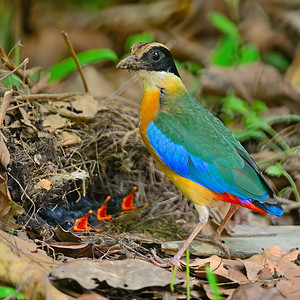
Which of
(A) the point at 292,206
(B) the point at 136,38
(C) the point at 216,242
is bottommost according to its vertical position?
(A) the point at 292,206

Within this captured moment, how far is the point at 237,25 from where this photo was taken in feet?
32.4

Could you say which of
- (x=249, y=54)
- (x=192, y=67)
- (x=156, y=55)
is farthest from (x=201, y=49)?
(x=156, y=55)

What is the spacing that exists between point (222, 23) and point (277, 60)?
1031mm

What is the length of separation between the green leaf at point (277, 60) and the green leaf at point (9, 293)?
21.9 ft

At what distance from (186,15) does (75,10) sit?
Answer: 1850mm

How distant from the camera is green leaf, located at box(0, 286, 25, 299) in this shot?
3258 millimetres

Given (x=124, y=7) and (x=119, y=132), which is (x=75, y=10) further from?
(x=119, y=132)

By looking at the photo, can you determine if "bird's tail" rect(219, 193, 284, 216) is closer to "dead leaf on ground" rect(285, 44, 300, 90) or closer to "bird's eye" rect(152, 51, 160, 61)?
"bird's eye" rect(152, 51, 160, 61)

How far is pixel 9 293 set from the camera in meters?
3.29

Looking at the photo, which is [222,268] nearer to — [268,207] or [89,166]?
[268,207]

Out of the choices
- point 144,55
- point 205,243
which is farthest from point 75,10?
point 205,243

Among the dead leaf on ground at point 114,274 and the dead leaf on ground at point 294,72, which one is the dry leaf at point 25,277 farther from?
the dead leaf on ground at point 294,72

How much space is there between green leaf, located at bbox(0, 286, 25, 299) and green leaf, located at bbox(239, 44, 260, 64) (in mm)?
5910

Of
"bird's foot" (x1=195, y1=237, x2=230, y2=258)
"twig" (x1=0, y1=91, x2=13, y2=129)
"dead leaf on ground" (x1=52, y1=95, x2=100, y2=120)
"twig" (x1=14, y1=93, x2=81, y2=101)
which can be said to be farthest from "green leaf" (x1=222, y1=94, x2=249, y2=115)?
"twig" (x1=0, y1=91, x2=13, y2=129)
